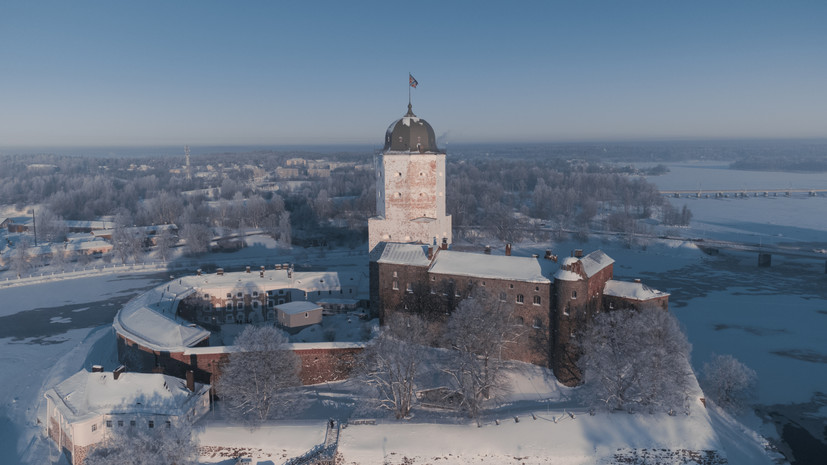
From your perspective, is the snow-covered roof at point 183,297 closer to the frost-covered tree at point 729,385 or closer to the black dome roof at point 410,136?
the black dome roof at point 410,136

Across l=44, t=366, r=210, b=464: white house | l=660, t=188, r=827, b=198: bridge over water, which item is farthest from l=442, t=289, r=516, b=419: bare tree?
l=660, t=188, r=827, b=198: bridge over water

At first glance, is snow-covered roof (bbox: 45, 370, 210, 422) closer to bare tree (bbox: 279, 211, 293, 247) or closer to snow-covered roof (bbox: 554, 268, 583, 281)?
snow-covered roof (bbox: 554, 268, 583, 281)

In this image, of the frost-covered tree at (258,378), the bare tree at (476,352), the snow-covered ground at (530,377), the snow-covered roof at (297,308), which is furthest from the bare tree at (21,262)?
the bare tree at (476,352)

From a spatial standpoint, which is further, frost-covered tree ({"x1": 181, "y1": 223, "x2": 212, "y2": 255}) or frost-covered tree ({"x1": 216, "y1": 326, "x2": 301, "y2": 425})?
frost-covered tree ({"x1": 181, "y1": 223, "x2": 212, "y2": 255})

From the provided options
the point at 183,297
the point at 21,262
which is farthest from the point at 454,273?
the point at 21,262

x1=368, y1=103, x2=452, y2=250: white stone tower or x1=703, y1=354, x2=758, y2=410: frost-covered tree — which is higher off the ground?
x1=368, y1=103, x2=452, y2=250: white stone tower

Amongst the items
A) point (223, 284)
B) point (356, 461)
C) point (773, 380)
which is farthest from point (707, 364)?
point (223, 284)
